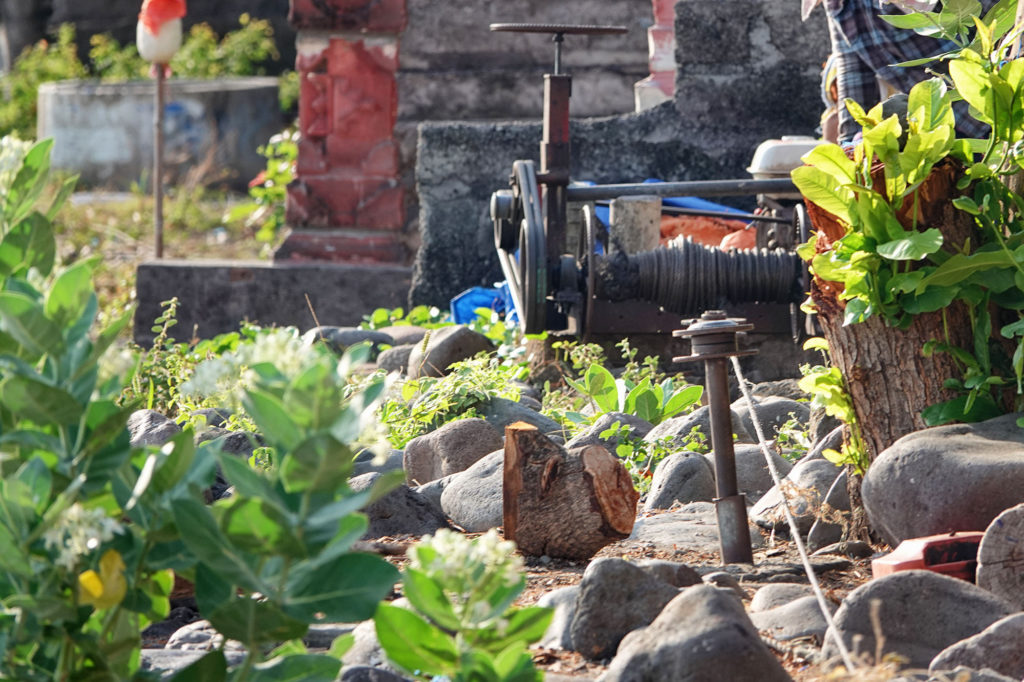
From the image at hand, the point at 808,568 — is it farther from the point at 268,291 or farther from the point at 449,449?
the point at 268,291

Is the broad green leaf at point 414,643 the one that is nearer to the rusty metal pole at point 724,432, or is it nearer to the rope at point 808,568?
the rope at point 808,568

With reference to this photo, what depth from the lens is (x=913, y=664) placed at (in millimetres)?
1887

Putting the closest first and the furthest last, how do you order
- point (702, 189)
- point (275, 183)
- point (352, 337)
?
point (702, 189), point (352, 337), point (275, 183)

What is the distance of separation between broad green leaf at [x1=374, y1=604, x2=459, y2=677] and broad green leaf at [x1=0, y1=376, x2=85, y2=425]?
34 centimetres

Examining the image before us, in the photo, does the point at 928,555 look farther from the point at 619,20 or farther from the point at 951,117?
the point at 619,20

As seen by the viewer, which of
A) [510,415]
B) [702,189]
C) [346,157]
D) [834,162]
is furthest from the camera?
[346,157]

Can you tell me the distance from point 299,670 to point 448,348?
139 inches

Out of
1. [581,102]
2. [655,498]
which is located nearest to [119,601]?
[655,498]

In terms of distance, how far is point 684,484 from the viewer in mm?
3051

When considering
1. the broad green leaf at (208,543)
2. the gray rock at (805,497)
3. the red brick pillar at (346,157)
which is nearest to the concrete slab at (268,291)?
the red brick pillar at (346,157)

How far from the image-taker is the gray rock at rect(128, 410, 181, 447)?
3326mm

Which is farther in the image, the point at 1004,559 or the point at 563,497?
the point at 563,497

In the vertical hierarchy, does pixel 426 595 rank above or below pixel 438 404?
above

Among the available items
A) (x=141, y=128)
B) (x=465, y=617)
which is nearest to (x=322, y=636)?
(x=465, y=617)
